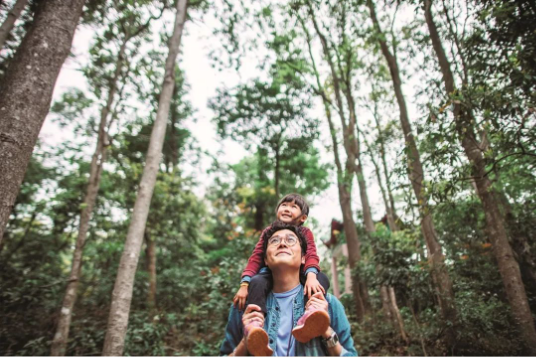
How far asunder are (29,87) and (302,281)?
289 centimetres

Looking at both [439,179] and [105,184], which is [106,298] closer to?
[105,184]

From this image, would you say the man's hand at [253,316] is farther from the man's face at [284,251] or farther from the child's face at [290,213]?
the child's face at [290,213]

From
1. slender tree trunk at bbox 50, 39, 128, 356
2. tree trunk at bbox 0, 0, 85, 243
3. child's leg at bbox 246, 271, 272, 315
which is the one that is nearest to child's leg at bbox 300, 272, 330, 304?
child's leg at bbox 246, 271, 272, 315

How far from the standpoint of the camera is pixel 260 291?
6.04 feet

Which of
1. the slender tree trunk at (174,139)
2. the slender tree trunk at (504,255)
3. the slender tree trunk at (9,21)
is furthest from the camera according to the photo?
the slender tree trunk at (174,139)

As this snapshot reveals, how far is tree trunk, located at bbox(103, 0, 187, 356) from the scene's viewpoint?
3.99 metres

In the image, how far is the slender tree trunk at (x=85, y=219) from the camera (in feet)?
17.6

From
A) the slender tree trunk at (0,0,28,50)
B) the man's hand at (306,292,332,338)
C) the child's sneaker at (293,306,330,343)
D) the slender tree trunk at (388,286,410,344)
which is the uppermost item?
the slender tree trunk at (0,0,28,50)

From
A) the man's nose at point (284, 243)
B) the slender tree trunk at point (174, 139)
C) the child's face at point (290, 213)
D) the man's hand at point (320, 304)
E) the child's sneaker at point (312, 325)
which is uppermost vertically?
the slender tree trunk at point (174, 139)

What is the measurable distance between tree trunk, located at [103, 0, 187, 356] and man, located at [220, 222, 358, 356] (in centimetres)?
302

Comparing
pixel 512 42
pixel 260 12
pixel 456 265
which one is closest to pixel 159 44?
pixel 260 12

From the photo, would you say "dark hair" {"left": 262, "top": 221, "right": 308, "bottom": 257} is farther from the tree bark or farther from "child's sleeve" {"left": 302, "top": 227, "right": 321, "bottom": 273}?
the tree bark

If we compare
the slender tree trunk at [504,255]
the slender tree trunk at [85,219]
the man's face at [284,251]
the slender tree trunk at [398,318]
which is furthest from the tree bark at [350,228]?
the man's face at [284,251]

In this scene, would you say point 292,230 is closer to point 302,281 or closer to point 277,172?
point 302,281
